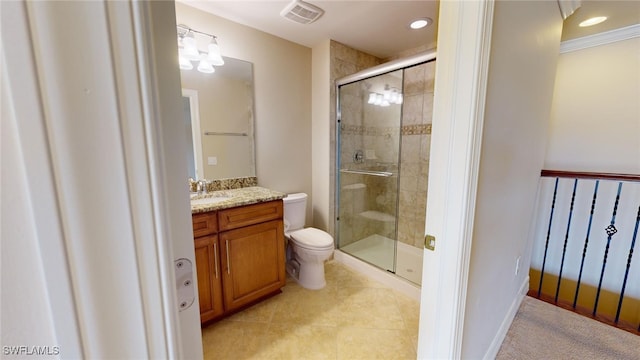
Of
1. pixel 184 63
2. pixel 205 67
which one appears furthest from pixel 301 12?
pixel 184 63

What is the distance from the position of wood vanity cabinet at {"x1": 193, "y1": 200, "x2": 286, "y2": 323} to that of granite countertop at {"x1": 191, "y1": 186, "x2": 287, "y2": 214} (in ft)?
0.12

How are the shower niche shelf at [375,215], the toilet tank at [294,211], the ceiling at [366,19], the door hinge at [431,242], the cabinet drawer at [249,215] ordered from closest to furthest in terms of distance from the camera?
the door hinge at [431,242] → the cabinet drawer at [249,215] → the ceiling at [366,19] → the toilet tank at [294,211] → the shower niche shelf at [375,215]

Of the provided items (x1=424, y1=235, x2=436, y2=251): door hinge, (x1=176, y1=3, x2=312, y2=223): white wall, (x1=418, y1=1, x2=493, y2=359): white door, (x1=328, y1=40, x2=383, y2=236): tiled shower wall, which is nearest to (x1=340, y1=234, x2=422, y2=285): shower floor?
(x1=328, y1=40, x2=383, y2=236): tiled shower wall

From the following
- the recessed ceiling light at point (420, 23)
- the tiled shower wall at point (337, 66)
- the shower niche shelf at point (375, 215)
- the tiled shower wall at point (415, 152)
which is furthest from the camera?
the shower niche shelf at point (375, 215)

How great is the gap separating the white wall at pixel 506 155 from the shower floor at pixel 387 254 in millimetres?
800

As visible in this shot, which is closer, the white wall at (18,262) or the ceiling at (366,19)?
the white wall at (18,262)

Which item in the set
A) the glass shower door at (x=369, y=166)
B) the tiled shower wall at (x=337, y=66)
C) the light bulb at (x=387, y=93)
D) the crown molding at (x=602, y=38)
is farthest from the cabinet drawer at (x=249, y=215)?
the crown molding at (x=602, y=38)

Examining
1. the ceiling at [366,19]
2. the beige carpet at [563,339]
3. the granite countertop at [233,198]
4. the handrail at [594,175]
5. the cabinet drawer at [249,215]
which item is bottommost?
the beige carpet at [563,339]

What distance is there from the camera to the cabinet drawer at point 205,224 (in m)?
1.54

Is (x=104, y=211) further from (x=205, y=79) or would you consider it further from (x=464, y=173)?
(x=205, y=79)

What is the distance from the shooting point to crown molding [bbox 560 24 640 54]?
6.61 ft

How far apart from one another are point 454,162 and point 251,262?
5.04 ft

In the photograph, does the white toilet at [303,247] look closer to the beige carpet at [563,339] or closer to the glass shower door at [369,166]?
the glass shower door at [369,166]

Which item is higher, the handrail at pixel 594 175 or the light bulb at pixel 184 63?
the light bulb at pixel 184 63
